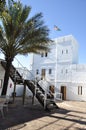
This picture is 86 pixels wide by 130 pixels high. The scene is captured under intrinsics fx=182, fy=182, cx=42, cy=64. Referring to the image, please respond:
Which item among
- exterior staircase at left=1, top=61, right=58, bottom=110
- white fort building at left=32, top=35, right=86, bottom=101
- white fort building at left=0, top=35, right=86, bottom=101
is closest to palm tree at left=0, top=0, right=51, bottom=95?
exterior staircase at left=1, top=61, right=58, bottom=110

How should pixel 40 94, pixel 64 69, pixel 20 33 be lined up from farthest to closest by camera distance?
pixel 64 69 < pixel 20 33 < pixel 40 94

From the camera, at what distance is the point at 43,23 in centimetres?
1416

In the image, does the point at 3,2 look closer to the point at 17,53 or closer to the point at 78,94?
the point at 17,53

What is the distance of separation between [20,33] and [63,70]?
589 inches

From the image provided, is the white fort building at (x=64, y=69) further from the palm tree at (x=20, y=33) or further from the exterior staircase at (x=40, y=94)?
the palm tree at (x=20, y=33)

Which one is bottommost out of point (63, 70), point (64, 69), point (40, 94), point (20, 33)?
point (40, 94)

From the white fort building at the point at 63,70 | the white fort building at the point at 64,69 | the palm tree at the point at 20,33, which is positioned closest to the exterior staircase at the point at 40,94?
the palm tree at the point at 20,33

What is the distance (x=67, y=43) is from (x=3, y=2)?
22.7 m

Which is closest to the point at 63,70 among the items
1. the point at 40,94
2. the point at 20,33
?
the point at 40,94

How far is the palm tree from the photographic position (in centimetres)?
1362

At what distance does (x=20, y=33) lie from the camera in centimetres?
→ 1394

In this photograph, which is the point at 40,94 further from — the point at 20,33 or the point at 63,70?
the point at 63,70

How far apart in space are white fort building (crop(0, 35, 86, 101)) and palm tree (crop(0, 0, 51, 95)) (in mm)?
11366

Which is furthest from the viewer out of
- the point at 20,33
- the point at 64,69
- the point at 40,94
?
the point at 64,69
